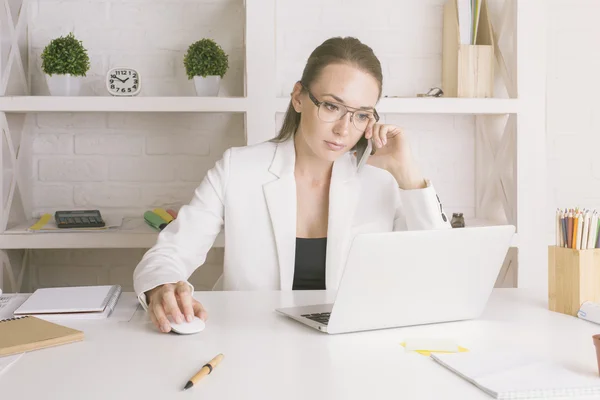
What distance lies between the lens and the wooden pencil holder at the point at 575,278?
1471 millimetres

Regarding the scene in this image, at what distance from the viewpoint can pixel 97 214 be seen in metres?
2.72

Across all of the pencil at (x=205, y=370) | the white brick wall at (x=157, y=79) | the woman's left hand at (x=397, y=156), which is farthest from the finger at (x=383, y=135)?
the pencil at (x=205, y=370)

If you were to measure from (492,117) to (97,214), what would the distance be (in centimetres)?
163

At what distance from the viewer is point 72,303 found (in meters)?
1.53

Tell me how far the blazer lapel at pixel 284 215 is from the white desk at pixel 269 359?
477mm

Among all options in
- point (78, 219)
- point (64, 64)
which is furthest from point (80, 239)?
point (64, 64)

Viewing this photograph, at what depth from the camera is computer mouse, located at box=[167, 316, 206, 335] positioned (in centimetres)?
134

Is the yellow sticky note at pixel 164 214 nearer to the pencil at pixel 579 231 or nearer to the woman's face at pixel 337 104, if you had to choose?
the woman's face at pixel 337 104

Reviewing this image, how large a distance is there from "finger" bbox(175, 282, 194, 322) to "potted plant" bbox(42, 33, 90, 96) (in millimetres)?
1435

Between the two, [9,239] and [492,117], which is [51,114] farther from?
[492,117]

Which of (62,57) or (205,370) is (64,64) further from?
(205,370)

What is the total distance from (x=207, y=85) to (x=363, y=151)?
2.69ft

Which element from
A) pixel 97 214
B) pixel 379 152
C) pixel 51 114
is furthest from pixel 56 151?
pixel 379 152

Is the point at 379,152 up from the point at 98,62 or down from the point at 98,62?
down
